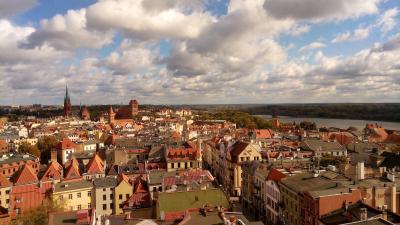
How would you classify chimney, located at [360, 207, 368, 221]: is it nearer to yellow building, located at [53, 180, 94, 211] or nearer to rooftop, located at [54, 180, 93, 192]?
yellow building, located at [53, 180, 94, 211]

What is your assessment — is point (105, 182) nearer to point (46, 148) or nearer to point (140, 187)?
point (140, 187)

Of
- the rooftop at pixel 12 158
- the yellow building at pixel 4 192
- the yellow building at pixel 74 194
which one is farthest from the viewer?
the rooftop at pixel 12 158

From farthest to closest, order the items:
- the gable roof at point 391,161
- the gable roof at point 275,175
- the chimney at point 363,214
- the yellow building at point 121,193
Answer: the gable roof at point 391,161, the yellow building at point 121,193, the gable roof at point 275,175, the chimney at point 363,214

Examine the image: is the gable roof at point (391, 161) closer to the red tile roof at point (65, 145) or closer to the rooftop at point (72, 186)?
the rooftop at point (72, 186)

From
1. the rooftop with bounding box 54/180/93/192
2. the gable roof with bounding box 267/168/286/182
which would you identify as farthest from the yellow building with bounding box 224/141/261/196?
the rooftop with bounding box 54/180/93/192

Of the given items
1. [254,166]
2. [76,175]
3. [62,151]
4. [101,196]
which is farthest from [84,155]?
[254,166]

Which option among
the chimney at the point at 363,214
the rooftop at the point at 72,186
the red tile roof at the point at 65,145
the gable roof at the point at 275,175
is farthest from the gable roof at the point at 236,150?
the red tile roof at the point at 65,145
